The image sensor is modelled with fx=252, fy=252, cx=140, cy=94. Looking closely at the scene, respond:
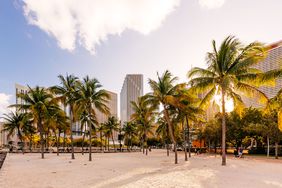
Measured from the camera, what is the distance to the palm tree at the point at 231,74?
18.6 meters

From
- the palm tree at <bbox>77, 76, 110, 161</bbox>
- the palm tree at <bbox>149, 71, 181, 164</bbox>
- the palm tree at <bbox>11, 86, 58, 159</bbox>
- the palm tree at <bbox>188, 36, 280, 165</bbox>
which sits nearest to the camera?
the palm tree at <bbox>188, 36, 280, 165</bbox>

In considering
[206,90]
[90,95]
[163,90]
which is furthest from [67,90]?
[206,90]

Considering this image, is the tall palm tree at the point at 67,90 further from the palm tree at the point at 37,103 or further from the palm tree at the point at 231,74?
the palm tree at the point at 231,74

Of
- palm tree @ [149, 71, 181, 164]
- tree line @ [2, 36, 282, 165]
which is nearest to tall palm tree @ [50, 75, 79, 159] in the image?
tree line @ [2, 36, 282, 165]

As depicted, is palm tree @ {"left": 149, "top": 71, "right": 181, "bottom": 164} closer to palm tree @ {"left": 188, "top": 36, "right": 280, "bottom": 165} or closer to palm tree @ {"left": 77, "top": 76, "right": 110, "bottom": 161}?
palm tree @ {"left": 188, "top": 36, "right": 280, "bottom": 165}

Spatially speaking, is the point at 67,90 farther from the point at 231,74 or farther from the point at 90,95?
the point at 231,74

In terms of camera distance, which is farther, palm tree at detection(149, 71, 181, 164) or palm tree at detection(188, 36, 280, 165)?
palm tree at detection(149, 71, 181, 164)

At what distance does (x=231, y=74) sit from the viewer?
19906mm

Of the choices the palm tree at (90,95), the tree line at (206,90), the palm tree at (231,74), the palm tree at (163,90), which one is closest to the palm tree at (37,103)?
the tree line at (206,90)

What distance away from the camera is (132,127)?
216 ft

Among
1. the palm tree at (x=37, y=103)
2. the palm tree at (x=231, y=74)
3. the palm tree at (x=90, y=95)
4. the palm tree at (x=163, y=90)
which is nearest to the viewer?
the palm tree at (x=231, y=74)

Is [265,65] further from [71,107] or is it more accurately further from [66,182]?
[66,182]

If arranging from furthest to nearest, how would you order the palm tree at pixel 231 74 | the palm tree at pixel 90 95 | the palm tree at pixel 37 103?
the palm tree at pixel 37 103 → the palm tree at pixel 90 95 → the palm tree at pixel 231 74

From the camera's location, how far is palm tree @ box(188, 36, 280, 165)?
18625 millimetres
